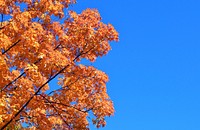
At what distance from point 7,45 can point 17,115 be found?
2.88 meters

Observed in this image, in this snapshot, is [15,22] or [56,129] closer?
[15,22]

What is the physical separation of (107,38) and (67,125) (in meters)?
4.52

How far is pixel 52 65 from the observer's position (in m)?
15.5

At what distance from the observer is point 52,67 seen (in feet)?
51.2

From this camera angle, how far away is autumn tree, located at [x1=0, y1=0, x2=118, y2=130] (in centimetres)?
1541

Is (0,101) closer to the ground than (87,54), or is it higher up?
closer to the ground

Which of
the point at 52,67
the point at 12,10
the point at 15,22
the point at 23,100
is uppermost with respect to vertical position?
the point at 12,10

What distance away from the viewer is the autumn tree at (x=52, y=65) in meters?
15.4

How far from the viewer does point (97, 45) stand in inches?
678

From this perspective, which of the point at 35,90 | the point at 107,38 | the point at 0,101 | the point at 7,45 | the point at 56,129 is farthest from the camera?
the point at 56,129

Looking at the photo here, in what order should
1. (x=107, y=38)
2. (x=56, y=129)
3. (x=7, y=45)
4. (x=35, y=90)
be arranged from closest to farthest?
(x=7, y=45), (x=35, y=90), (x=107, y=38), (x=56, y=129)

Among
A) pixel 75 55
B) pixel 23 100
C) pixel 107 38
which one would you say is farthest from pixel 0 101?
pixel 107 38

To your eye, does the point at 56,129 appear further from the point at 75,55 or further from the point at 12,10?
the point at 12,10

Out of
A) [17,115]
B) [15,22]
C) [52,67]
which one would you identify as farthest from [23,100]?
[15,22]
